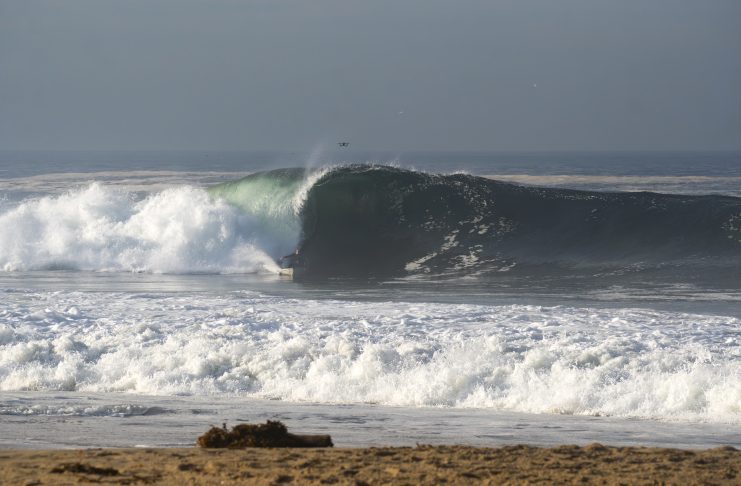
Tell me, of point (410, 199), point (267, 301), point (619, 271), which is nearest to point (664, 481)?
point (267, 301)

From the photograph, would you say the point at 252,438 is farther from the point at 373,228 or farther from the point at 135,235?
the point at 135,235

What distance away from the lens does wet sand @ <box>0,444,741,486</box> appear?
5.84 meters

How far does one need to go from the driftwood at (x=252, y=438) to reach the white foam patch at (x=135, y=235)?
16.6m

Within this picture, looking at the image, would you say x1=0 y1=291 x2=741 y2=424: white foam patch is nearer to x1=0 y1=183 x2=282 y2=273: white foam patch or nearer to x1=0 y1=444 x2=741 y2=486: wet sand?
x1=0 y1=444 x2=741 y2=486: wet sand

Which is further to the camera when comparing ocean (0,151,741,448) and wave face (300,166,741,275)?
wave face (300,166,741,275)

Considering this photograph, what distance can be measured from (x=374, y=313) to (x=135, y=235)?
13.7 m

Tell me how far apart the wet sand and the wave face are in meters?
14.9

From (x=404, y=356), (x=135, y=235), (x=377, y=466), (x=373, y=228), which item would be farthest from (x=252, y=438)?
(x=135, y=235)

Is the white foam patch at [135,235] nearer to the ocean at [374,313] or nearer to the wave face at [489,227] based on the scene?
the ocean at [374,313]

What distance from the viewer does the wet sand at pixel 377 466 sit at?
584 cm

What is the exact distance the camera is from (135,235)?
2650cm

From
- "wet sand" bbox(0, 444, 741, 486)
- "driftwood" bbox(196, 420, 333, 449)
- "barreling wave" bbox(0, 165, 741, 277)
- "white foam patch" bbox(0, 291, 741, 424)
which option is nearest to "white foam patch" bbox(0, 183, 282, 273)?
"barreling wave" bbox(0, 165, 741, 277)

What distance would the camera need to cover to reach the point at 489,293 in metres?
18.2

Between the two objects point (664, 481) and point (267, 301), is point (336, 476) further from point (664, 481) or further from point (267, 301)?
point (267, 301)
